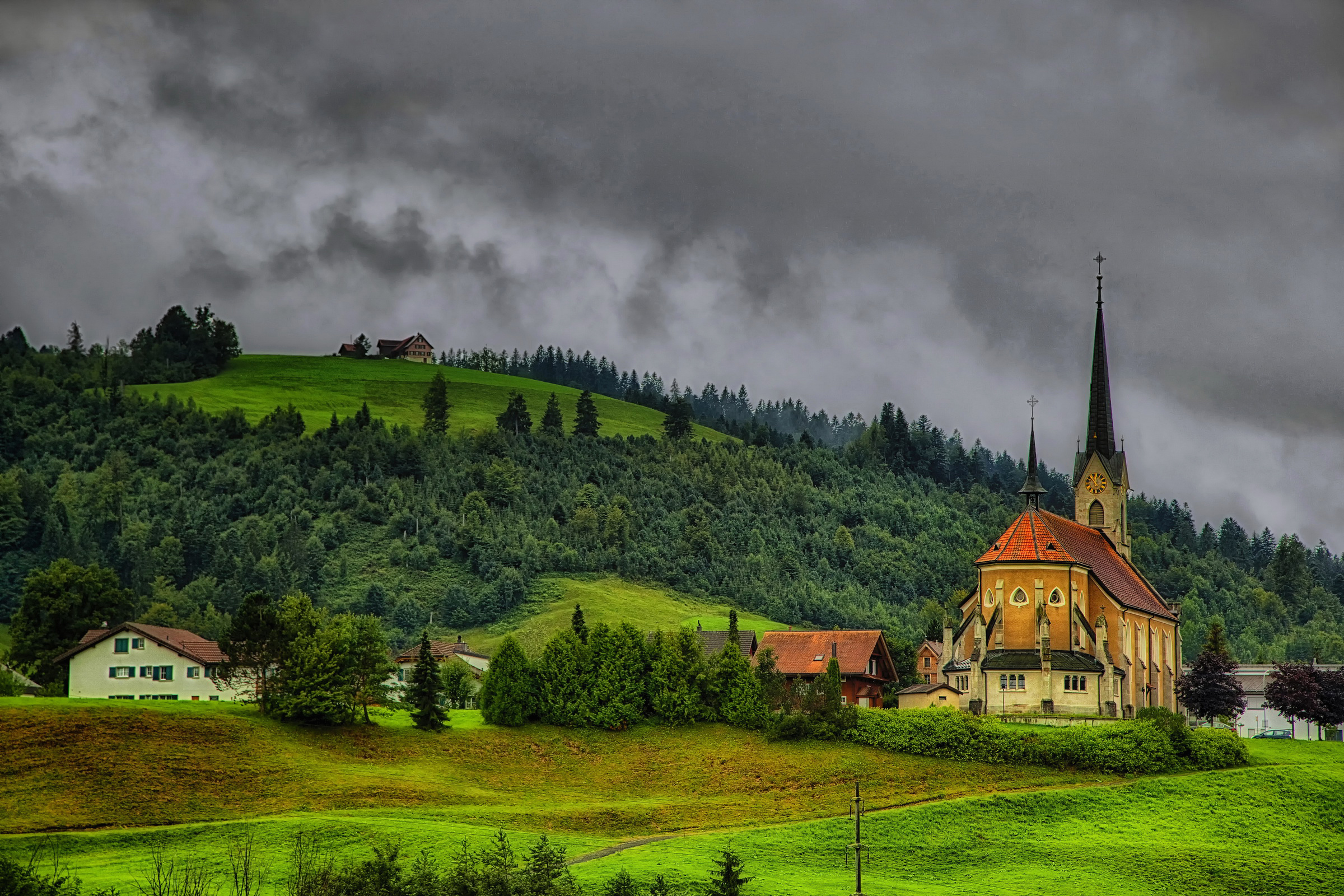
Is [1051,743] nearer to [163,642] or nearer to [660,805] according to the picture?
[660,805]

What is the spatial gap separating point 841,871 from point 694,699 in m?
27.8

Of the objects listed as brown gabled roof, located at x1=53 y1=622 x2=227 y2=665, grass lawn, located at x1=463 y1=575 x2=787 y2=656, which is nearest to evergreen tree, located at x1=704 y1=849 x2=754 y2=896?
brown gabled roof, located at x1=53 y1=622 x2=227 y2=665

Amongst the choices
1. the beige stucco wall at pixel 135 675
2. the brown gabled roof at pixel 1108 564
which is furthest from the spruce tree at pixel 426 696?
the brown gabled roof at pixel 1108 564

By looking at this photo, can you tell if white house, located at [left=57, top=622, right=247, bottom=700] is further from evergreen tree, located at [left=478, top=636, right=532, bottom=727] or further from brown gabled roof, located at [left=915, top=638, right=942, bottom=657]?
brown gabled roof, located at [left=915, top=638, right=942, bottom=657]

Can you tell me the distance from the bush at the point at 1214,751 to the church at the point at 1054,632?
28.2 ft

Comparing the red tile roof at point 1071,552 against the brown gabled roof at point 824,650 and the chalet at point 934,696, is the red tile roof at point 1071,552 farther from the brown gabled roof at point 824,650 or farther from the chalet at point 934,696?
the brown gabled roof at point 824,650

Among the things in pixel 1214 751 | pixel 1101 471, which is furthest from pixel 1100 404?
pixel 1214 751

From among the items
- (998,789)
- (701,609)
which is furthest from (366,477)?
(998,789)

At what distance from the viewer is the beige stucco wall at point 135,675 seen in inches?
3538

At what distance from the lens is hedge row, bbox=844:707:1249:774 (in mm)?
76125

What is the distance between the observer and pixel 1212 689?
9900 cm

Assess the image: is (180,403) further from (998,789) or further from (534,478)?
(998,789)

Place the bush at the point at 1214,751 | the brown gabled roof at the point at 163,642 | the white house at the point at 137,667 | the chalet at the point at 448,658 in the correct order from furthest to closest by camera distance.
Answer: the chalet at the point at 448,658, the white house at the point at 137,667, the brown gabled roof at the point at 163,642, the bush at the point at 1214,751

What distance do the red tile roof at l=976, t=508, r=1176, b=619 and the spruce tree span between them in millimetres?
35406
